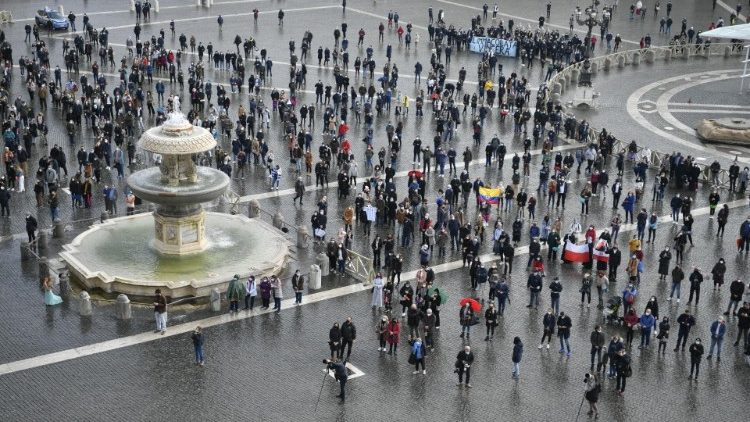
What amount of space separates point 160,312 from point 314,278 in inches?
233

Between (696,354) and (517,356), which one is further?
(696,354)

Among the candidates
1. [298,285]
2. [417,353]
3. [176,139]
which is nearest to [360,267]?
[298,285]

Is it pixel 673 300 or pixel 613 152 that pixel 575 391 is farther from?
pixel 613 152

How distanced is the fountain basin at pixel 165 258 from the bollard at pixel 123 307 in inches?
66.5

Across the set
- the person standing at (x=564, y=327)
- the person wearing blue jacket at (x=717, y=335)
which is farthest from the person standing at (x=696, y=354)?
the person standing at (x=564, y=327)

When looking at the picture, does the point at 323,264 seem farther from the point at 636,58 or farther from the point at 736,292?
the point at 636,58

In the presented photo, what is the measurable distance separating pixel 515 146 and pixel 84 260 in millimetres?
24655

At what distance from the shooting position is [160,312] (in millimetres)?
35031

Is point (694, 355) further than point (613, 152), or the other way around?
point (613, 152)

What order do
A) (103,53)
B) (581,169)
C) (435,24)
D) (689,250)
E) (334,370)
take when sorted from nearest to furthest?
1. (334,370)
2. (689,250)
3. (581,169)
4. (103,53)
5. (435,24)

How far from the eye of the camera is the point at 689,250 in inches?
1734

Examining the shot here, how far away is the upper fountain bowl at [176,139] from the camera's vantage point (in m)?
39.2

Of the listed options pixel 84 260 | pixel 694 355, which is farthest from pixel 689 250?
pixel 84 260

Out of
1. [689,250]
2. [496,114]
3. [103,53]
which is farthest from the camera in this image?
[103,53]
